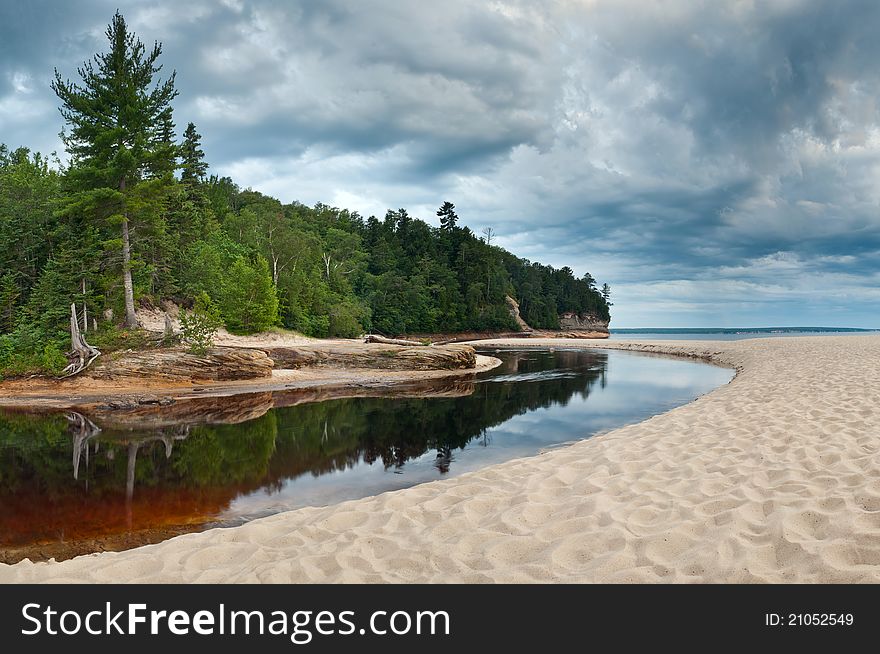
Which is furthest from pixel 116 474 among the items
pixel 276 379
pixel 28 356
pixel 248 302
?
pixel 248 302

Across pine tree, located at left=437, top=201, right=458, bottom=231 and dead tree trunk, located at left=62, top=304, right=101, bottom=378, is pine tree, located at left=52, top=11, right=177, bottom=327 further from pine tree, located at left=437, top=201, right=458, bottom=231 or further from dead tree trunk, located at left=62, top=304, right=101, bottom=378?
pine tree, located at left=437, top=201, right=458, bottom=231

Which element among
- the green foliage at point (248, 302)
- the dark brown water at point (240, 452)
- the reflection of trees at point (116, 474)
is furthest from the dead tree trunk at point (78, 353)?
the green foliage at point (248, 302)

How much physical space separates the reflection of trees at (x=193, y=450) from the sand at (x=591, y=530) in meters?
3.04

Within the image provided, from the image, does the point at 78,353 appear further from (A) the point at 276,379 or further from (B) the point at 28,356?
(A) the point at 276,379

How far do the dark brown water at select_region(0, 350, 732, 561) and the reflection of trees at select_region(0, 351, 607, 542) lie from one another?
39mm

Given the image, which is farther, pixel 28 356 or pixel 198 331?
pixel 198 331

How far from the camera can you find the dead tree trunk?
60.2ft

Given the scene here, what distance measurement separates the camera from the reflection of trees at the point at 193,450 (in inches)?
287

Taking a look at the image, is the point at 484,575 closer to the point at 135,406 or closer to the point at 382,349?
the point at 135,406

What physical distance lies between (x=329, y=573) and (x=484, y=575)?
50.2 inches

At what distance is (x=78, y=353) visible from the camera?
62.2 feet

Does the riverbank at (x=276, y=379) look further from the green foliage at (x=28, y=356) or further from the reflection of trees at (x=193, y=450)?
the reflection of trees at (x=193, y=450)

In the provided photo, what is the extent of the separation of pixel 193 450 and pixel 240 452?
110 cm

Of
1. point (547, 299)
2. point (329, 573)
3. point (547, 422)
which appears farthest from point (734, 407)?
point (547, 299)
